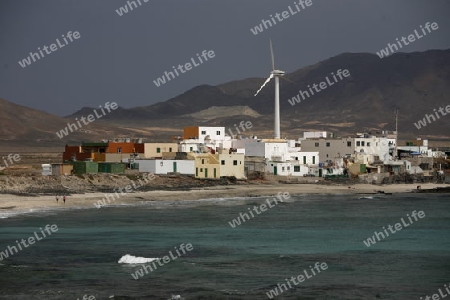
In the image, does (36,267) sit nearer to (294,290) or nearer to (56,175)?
(294,290)

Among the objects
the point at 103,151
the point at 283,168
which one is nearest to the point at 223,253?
the point at 283,168

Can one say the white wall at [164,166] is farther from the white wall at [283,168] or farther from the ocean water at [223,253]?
the ocean water at [223,253]

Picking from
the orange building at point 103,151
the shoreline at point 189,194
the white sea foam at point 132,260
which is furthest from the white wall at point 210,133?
the white sea foam at point 132,260

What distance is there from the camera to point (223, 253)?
4631 cm

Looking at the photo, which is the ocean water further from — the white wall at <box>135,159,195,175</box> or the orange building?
the orange building

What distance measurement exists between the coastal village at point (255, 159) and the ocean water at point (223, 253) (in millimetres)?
16799

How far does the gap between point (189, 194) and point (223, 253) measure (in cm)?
3223

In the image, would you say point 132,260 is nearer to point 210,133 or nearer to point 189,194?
point 189,194

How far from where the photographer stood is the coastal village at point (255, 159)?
292 ft

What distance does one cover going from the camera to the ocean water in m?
37.0

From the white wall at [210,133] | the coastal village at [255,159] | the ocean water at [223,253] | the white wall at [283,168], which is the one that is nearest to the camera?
the ocean water at [223,253]

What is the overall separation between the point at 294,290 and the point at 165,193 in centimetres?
Answer: 4191

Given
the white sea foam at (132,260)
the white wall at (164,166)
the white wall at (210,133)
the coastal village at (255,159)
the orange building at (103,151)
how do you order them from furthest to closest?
the white wall at (210,133) → the orange building at (103,151) → the coastal village at (255,159) → the white wall at (164,166) → the white sea foam at (132,260)

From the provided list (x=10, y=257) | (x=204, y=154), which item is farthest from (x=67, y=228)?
(x=204, y=154)
